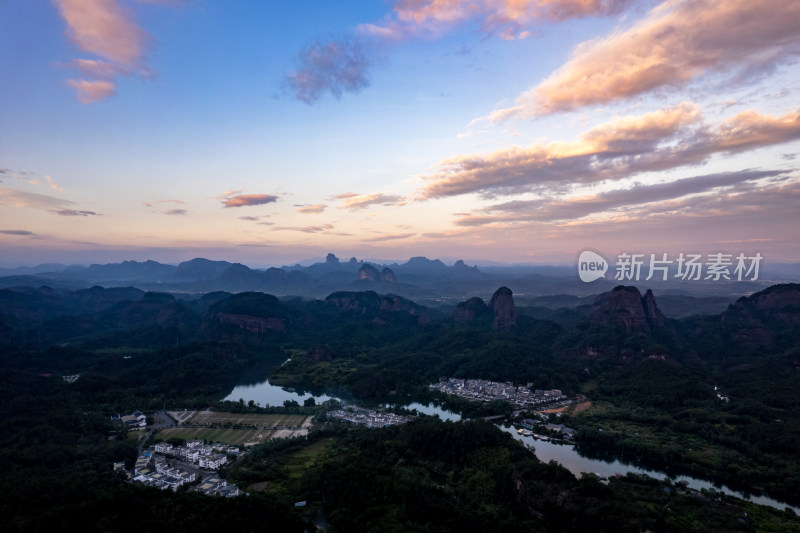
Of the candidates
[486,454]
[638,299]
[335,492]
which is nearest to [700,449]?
[486,454]

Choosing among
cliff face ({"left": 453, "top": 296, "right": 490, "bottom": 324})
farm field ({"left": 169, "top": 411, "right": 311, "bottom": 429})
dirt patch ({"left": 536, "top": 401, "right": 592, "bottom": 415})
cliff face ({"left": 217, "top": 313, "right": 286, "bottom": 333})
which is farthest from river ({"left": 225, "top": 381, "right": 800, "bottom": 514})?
cliff face ({"left": 453, "top": 296, "right": 490, "bottom": 324})

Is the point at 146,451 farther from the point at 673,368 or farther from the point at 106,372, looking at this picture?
the point at 673,368

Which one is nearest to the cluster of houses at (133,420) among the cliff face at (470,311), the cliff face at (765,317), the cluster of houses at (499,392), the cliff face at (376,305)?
the cluster of houses at (499,392)

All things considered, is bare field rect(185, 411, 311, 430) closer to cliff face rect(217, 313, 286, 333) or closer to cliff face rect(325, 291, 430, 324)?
cliff face rect(217, 313, 286, 333)

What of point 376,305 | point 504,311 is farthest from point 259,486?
point 376,305

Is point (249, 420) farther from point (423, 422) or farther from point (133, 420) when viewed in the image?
point (423, 422)
